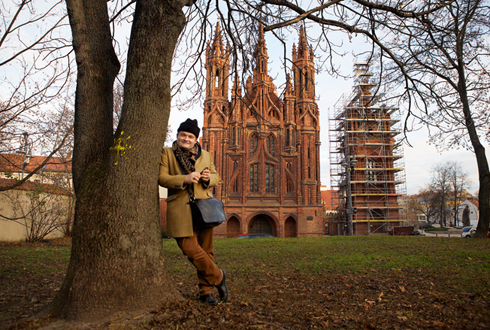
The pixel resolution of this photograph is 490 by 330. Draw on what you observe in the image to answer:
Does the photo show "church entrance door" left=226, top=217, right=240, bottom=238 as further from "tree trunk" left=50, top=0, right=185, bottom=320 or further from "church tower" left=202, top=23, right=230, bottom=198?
"tree trunk" left=50, top=0, right=185, bottom=320

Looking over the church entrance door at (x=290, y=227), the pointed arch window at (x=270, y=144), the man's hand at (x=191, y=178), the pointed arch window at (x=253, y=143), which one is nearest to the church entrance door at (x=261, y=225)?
the church entrance door at (x=290, y=227)

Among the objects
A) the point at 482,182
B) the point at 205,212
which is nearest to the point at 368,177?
the point at 482,182

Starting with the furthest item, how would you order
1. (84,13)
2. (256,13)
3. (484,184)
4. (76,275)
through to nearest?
(484,184), (256,13), (84,13), (76,275)

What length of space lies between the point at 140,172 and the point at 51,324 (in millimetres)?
1434

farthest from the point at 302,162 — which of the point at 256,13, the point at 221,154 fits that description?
the point at 256,13

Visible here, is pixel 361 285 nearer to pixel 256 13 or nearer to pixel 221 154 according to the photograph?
pixel 256 13

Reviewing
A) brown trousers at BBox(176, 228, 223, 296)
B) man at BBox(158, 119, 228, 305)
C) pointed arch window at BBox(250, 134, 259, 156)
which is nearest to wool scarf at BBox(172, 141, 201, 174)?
man at BBox(158, 119, 228, 305)

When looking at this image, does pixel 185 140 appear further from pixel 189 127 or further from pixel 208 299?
pixel 208 299

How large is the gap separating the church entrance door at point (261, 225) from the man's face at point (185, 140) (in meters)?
33.3

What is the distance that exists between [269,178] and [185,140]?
32.9 m

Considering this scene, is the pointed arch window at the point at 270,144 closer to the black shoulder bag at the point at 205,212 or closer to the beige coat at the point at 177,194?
the beige coat at the point at 177,194

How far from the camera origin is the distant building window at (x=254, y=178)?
35.8 metres

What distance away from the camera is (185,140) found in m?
3.52

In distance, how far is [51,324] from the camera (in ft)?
8.89
